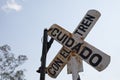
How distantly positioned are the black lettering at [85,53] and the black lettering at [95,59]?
83 millimetres

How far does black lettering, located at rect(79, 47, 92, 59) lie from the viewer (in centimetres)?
410

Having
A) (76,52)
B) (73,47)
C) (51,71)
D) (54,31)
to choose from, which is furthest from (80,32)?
(51,71)

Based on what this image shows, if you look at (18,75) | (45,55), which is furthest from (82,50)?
(18,75)

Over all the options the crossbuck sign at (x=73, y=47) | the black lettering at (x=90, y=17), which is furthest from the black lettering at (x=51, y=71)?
the black lettering at (x=90, y=17)

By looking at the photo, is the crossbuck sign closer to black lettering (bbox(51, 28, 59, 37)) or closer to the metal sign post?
black lettering (bbox(51, 28, 59, 37))

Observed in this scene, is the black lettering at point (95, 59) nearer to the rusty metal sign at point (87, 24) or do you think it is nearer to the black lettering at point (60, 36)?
the rusty metal sign at point (87, 24)

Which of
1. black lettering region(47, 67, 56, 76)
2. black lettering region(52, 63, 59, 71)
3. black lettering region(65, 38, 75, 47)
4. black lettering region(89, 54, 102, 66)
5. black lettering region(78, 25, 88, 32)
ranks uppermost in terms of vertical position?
black lettering region(78, 25, 88, 32)

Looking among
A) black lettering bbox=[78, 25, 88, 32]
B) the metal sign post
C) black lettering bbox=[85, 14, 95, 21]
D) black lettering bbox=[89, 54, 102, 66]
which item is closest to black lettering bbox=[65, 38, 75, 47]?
black lettering bbox=[78, 25, 88, 32]

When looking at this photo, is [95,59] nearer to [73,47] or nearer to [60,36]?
[73,47]

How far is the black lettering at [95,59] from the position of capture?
3947 millimetres

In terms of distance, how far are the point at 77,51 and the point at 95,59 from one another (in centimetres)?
39

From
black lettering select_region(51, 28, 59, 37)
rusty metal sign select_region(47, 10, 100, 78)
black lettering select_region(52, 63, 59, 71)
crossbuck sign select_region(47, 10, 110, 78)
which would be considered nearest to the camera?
crossbuck sign select_region(47, 10, 110, 78)

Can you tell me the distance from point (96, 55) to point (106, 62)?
219mm

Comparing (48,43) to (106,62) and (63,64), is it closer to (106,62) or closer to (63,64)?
(63,64)
